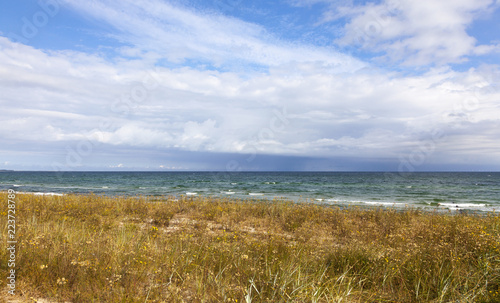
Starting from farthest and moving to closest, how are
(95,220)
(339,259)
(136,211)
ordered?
(136,211), (95,220), (339,259)

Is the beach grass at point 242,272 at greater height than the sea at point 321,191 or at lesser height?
greater

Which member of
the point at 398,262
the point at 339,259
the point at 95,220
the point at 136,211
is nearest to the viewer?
the point at 398,262

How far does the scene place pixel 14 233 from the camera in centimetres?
650

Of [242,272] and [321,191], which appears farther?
[321,191]

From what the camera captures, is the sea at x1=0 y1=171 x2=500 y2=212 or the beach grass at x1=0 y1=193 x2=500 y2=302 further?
the sea at x1=0 y1=171 x2=500 y2=212

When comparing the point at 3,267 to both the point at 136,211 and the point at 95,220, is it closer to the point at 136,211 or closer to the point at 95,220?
the point at 95,220

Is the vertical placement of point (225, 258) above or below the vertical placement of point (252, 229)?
above

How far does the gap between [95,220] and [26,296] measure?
6661 mm

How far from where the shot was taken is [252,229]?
420 inches

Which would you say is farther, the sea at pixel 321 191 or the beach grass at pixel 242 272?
the sea at pixel 321 191

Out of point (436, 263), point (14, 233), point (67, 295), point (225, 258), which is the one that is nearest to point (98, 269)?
point (67, 295)

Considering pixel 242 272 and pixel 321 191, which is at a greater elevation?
pixel 242 272

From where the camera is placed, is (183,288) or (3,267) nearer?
(183,288)

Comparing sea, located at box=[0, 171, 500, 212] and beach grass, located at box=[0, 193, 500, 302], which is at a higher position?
beach grass, located at box=[0, 193, 500, 302]
